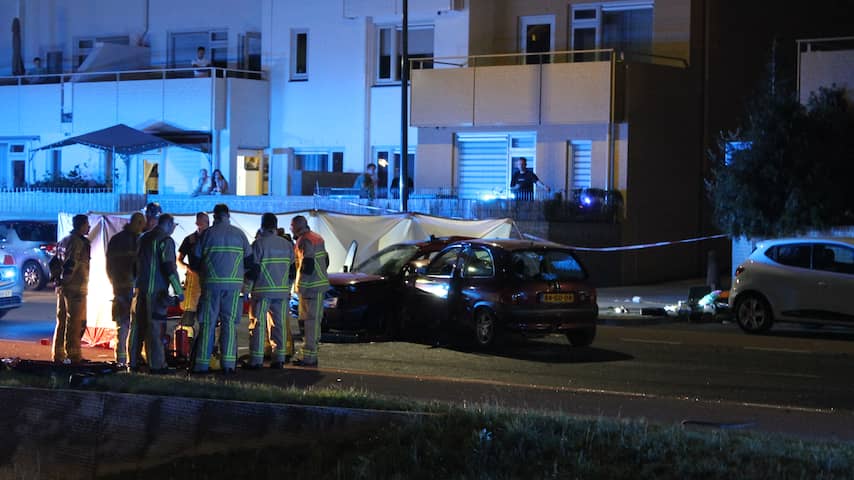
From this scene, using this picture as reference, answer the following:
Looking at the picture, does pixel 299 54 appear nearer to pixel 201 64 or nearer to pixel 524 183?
pixel 201 64

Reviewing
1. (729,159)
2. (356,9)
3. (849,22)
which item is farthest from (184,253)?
(849,22)

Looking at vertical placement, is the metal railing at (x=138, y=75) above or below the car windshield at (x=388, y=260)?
above

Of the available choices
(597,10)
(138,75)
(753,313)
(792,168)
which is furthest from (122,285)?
(138,75)

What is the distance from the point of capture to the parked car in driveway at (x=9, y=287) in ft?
59.8

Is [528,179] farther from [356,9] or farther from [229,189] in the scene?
[229,189]

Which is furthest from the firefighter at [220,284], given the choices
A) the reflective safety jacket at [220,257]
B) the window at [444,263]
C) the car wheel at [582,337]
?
the car wheel at [582,337]

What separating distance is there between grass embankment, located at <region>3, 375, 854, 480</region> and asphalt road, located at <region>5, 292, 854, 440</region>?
5.37 feet

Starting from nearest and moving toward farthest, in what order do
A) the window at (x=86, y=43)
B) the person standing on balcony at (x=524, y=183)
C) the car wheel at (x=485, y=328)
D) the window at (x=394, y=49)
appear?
the car wheel at (x=485, y=328)
the person standing on balcony at (x=524, y=183)
the window at (x=394, y=49)
the window at (x=86, y=43)

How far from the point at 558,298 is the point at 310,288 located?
355cm

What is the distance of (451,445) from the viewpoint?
328 inches

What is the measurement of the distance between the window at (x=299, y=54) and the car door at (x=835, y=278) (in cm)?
Answer: 1926

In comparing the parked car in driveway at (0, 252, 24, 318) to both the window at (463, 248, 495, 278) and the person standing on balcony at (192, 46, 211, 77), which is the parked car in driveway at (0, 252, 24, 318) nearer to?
the window at (463, 248, 495, 278)

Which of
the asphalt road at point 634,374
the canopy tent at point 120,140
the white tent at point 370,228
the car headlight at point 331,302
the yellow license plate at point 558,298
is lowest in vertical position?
the asphalt road at point 634,374

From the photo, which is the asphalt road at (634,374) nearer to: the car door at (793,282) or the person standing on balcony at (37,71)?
the car door at (793,282)
